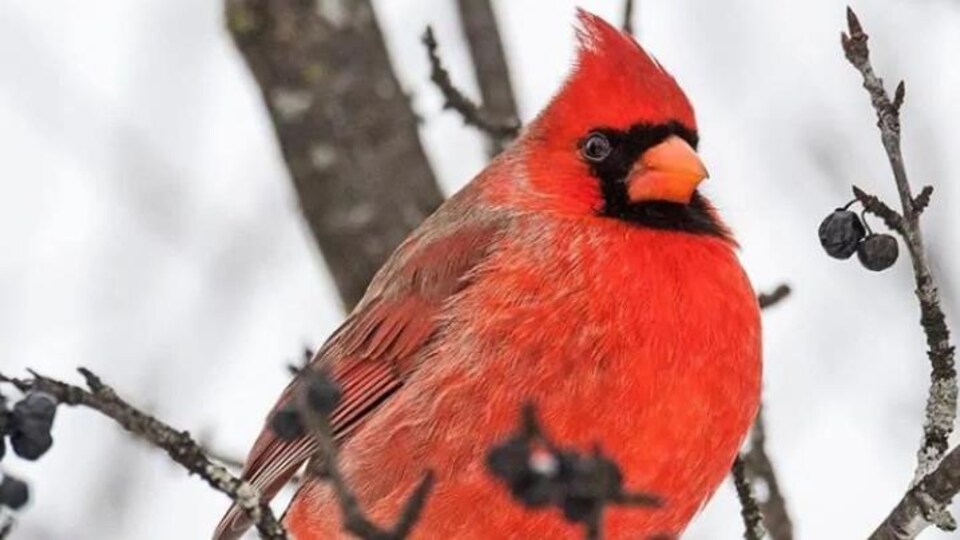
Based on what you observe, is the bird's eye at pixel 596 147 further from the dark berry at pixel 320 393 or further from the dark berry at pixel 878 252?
the dark berry at pixel 320 393

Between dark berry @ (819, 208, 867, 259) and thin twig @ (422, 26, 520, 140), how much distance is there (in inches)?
53.3

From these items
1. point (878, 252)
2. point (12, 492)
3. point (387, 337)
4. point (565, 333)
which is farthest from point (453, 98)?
point (12, 492)

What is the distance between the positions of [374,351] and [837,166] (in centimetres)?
211

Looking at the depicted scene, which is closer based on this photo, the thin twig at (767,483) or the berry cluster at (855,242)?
the berry cluster at (855,242)

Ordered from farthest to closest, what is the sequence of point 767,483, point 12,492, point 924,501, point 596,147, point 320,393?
point 596,147 → point 767,483 → point 924,501 → point 12,492 → point 320,393

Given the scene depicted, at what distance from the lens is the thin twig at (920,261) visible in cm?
202

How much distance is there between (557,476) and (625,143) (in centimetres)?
164

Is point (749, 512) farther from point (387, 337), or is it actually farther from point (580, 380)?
point (387, 337)

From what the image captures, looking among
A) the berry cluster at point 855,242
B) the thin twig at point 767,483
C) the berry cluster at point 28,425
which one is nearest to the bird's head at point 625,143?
the thin twig at point 767,483

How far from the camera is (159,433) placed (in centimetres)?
176

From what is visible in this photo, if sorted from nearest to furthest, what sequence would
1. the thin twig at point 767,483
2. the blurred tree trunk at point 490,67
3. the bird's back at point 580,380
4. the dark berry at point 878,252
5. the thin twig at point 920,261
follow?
the thin twig at point 920,261 → the dark berry at point 878,252 → the bird's back at point 580,380 → the thin twig at point 767,483 → the blurred tree trunk at point 490,67

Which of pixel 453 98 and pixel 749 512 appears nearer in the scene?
pixel 749 512

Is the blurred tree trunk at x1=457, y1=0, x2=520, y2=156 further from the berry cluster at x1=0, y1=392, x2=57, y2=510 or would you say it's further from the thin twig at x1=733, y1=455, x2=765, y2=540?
the berry cluster at x1=0, y1=392, x2=57, y2=510

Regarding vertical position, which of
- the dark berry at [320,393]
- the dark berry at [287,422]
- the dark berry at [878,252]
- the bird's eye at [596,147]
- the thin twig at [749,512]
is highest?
the dark berry at [320,393]
